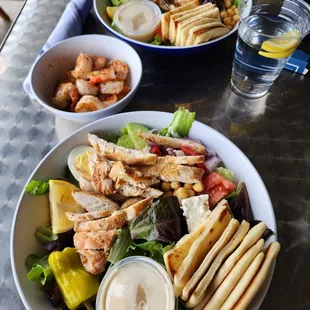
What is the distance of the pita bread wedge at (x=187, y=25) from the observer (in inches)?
54.7

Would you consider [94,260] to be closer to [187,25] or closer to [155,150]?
[155,150]

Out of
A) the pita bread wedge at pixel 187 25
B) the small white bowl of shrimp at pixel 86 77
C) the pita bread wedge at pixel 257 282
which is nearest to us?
the pita bread wedge at pixel 257 282

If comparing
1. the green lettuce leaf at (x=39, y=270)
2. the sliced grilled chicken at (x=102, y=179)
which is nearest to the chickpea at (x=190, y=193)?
the sliced grilled chicken at (x=102, y=179)

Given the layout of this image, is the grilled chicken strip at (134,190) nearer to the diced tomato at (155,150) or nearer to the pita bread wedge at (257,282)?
the diced tomato at (155,150)

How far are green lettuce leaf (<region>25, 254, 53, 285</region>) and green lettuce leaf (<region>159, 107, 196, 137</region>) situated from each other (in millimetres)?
538

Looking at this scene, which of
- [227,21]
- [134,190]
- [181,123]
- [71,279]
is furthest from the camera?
[227,21]

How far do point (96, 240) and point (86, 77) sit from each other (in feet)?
2.21

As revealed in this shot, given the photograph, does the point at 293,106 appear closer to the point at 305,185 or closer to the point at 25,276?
the point at 305,185

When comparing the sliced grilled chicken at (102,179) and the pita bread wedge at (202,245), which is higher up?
the pita bread wedge at (202,245)

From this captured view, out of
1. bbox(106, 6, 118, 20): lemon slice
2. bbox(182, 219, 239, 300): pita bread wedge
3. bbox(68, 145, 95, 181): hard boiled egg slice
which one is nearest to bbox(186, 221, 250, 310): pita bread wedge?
bbox(182, 219, 239, 300): pita bread wedge

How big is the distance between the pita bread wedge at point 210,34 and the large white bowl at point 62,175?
0.38 m

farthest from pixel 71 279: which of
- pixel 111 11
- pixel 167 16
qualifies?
pixel 111 11

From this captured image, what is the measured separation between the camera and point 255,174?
1.04 metres

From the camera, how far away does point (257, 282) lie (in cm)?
82
